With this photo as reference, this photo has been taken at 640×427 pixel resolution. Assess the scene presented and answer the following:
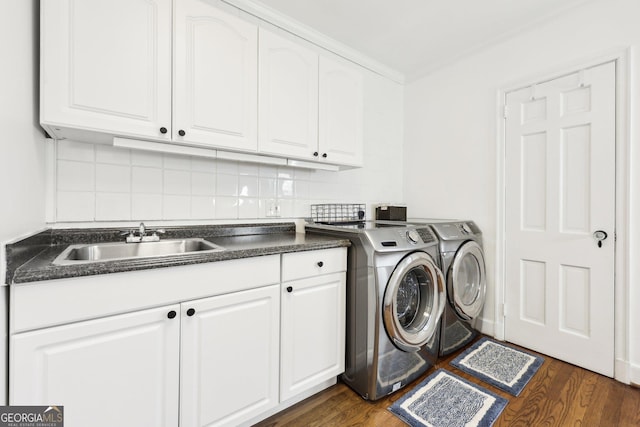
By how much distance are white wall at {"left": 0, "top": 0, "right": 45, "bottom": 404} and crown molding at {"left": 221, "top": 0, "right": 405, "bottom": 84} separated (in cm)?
117

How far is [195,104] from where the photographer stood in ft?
4.81

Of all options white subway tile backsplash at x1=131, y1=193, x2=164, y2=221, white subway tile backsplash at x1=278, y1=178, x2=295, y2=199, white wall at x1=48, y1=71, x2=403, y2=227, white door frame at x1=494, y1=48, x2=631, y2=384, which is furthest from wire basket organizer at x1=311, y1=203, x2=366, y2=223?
white door frame at x1=494, y1=48, x2=631, y2=384

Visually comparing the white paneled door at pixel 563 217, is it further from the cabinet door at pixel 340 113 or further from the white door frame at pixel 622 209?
the cabinet door at pixel 340 113

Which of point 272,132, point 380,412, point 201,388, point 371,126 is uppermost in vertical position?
point 371,126

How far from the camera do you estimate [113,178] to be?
1.57 m

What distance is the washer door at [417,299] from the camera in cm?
166

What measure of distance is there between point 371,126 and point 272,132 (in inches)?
57.4

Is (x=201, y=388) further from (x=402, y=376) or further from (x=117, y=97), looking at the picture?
(x=117, y=97)

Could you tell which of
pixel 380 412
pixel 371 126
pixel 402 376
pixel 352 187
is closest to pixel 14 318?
pixel 380 412

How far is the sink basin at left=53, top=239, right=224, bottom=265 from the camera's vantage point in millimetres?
1371

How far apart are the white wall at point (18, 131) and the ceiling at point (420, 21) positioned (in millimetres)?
1377

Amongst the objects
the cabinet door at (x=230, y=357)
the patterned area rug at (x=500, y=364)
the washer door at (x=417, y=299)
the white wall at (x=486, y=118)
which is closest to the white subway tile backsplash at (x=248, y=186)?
the cabinet door at (x=230, y=357)

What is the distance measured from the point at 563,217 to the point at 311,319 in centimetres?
196

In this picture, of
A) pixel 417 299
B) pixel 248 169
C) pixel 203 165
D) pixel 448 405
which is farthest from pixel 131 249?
pixel 448 405
